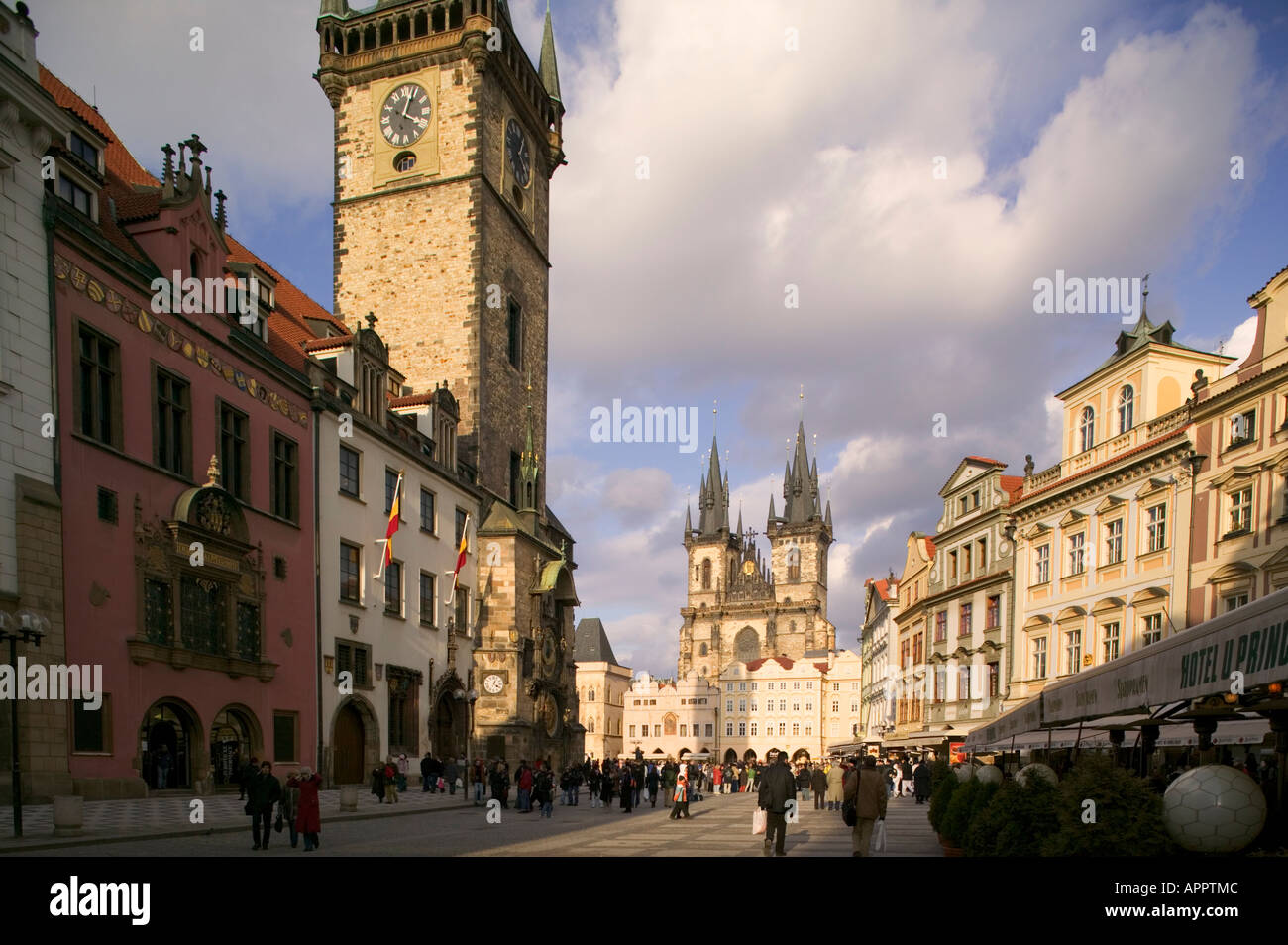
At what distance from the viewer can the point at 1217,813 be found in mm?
7777

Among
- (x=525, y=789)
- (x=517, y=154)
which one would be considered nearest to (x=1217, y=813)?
(x=525, y=789)

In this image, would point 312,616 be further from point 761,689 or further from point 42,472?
point 761,689

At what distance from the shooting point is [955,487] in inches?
1796

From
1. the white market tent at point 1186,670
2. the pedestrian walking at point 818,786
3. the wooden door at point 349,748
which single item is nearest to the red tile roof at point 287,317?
the wooden door at point 349,748

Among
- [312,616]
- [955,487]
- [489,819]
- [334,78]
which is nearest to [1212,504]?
[955,487]

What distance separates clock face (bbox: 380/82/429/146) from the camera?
42281 millimetres

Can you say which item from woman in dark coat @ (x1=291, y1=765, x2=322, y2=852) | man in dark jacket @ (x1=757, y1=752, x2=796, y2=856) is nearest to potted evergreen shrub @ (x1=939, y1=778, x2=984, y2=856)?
man in dark jacket @ (x1=757, y1=752, x2=796, y2=856)

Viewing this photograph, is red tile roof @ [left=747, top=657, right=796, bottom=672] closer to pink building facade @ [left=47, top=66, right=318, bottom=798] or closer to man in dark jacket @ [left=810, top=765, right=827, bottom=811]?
man in dark jacket @ [left=810, top=765, right=827, bottom=811]

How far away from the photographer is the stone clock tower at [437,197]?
40938mm

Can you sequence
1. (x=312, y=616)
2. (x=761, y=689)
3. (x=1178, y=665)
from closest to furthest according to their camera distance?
(x=1178, y=665), (x=312, y=616), (x=761, y=689)

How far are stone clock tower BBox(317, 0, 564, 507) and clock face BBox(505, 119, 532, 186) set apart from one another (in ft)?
0.65

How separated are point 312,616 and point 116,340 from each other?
972cm
